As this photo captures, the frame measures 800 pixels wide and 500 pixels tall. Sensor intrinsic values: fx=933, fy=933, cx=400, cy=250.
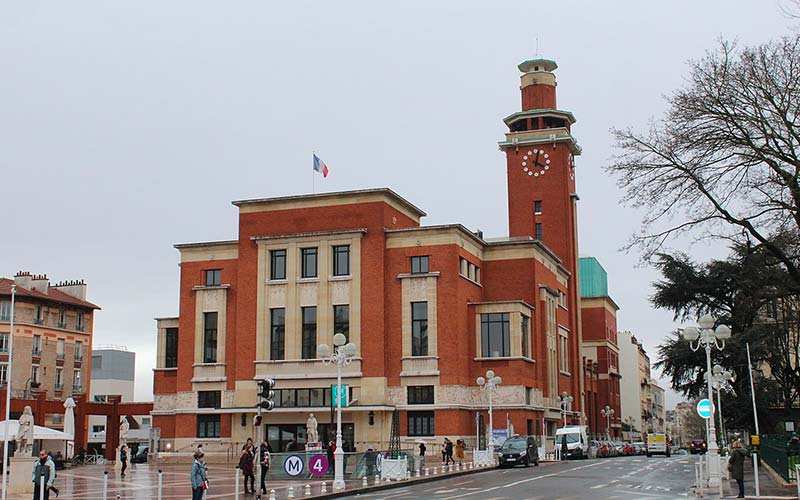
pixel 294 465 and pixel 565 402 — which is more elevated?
pixel 565 402

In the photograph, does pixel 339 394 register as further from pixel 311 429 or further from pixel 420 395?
pixel 420 395

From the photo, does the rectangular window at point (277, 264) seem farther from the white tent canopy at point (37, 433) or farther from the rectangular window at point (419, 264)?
the white tent canopy at point (37, 433)

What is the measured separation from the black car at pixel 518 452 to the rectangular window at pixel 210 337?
936 inches

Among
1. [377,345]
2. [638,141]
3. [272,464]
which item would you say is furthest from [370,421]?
[638,141]

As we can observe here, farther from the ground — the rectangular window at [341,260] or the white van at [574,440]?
the rectangular window at [341,260]

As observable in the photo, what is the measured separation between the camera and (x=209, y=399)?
206 feet

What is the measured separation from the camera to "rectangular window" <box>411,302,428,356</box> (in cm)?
5925

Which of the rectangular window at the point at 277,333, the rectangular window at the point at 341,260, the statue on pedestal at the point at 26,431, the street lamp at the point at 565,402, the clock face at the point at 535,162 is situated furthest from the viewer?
the clock face at the point at 535,162

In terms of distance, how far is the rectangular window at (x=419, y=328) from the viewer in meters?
59.2

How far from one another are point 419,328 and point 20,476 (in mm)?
32352

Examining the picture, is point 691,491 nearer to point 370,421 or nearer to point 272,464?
point 272,464

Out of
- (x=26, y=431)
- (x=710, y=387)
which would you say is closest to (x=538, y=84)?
(x=710, y=387)

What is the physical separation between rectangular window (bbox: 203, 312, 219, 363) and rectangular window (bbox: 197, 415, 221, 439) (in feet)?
12.7

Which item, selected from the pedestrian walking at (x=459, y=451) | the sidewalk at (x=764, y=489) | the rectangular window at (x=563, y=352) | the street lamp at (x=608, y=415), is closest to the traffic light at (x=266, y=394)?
the sidewalk at (x=764, y=489)
